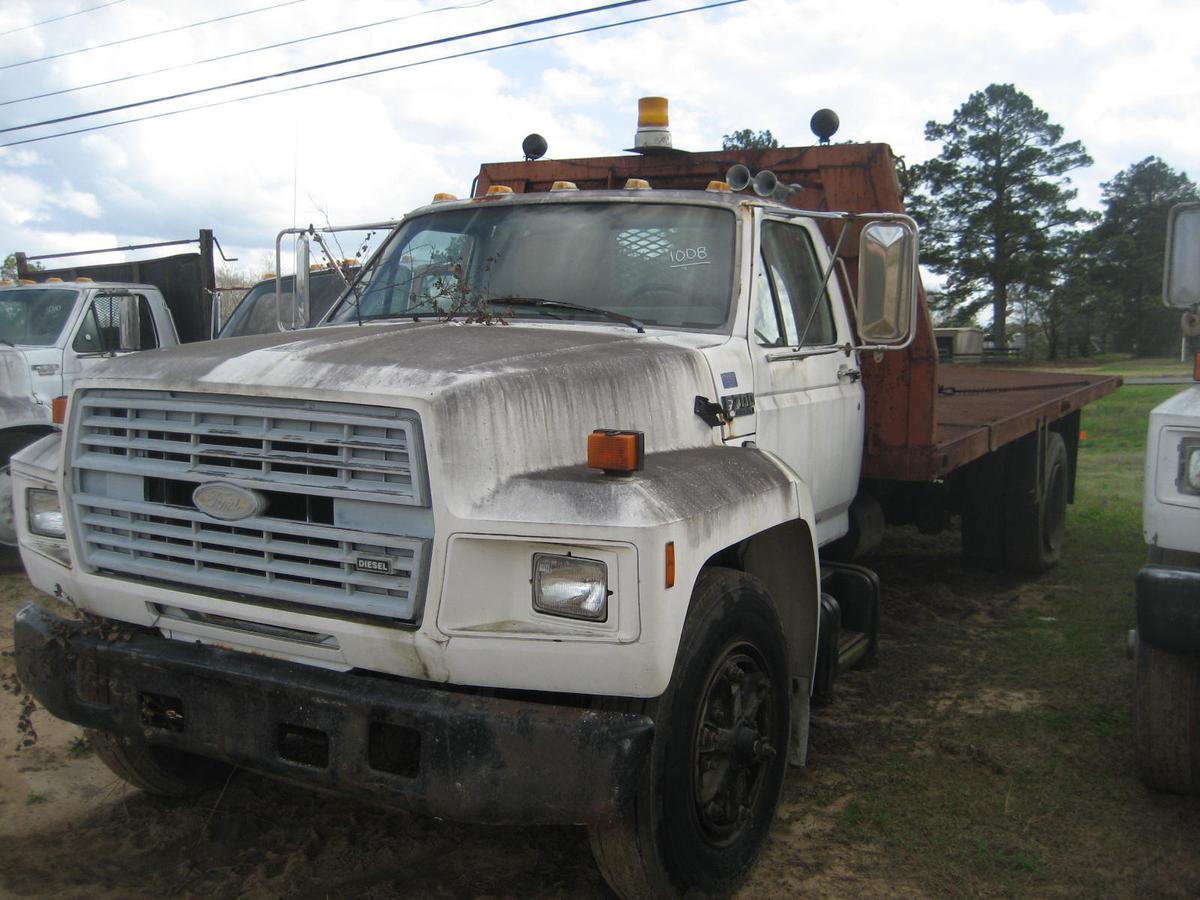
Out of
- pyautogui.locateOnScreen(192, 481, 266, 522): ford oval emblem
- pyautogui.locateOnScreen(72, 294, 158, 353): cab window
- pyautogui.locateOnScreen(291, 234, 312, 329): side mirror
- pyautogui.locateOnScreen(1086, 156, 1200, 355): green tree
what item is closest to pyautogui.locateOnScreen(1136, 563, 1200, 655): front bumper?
pyautogui.locateOnScreen(192, 481, 266, 522): ford oval emblem

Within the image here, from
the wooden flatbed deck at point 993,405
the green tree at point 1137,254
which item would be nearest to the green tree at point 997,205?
the green tree at point 1137,254

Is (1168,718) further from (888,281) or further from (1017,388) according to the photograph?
(1017,388)

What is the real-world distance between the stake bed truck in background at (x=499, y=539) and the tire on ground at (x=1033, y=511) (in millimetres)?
3201

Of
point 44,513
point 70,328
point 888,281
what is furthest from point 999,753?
point 70,328

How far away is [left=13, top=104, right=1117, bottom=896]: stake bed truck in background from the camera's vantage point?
2.80m

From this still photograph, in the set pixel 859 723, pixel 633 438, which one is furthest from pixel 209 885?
pixel 859 723

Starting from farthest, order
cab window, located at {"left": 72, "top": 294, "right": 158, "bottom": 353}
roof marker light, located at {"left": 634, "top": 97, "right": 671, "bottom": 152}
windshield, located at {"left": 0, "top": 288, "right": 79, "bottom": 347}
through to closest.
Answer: windshield, located at {"left": 0, "top": 288, "right": 79, "bottom": 347}, cab window, located at {"left": 72, "top": 294, "right": 158, "bottom": 353}, roof marker light, located at {"left": 634, "top": 97, "right": 671, "bottom": 152}

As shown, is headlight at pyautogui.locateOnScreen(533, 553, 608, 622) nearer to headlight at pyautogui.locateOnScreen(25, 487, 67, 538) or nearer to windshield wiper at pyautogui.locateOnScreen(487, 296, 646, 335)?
windshield wiper at pyautogui.locateOnScreen(487, 296, 646, 335)

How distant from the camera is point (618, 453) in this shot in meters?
2.94

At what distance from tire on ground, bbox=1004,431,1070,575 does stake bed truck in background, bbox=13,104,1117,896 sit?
320 centimetres

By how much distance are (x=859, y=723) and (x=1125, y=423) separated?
14.1 metres

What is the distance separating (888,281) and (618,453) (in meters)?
1.79

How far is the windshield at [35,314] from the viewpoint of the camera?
9.14 meters

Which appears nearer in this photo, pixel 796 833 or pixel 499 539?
pixel 499 539
